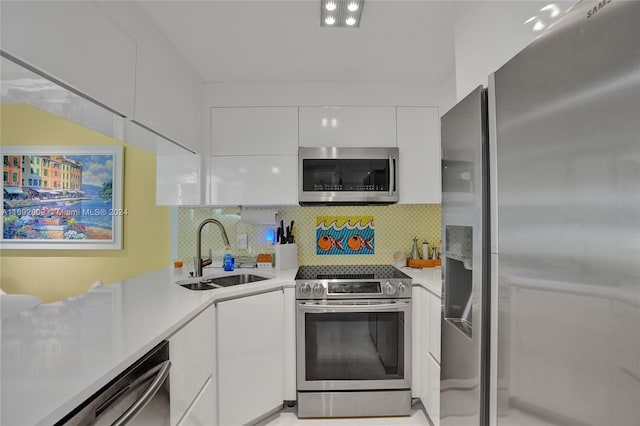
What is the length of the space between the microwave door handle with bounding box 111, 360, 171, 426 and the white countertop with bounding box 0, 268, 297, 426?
0.37 feet

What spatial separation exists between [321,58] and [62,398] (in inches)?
83.7

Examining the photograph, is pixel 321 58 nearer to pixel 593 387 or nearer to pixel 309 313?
pixel 309 313

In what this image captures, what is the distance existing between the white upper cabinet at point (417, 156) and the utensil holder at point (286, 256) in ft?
3.24

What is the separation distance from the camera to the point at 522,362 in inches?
31.7

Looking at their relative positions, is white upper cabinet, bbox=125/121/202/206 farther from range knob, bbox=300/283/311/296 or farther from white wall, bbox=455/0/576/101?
white wall, bbox=455/0/576/101

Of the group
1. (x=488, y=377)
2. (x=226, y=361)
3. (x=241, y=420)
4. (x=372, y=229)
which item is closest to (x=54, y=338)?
(x=226, y=361)

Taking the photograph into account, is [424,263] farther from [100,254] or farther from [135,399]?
[100,254]

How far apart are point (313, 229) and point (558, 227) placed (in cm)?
225

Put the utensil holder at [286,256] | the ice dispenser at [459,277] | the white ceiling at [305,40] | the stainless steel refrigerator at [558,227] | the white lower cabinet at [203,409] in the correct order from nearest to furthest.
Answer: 1. the stainless steel refrigerator at [558,227]
2. the ice dispenser at [459,277]
3. the white lower cabinet at [203,409]
4. the white ceiling at [305,40]
5. the utensil holder at [286,256]

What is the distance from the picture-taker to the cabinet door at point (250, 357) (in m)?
1.84

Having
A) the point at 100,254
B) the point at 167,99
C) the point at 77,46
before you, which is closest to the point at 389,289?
the point at 167,99

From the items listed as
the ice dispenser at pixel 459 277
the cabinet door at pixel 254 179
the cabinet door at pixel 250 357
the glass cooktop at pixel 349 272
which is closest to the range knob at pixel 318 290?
the glass cooktop at pixel 349 272

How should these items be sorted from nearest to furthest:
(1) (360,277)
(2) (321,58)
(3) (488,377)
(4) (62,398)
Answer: (4) (62,398) → (3) (488,377) → (2) (321,58) → (1) (360,277)

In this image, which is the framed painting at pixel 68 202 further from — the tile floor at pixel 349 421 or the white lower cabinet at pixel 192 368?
the tile floor at pixel 349 421
